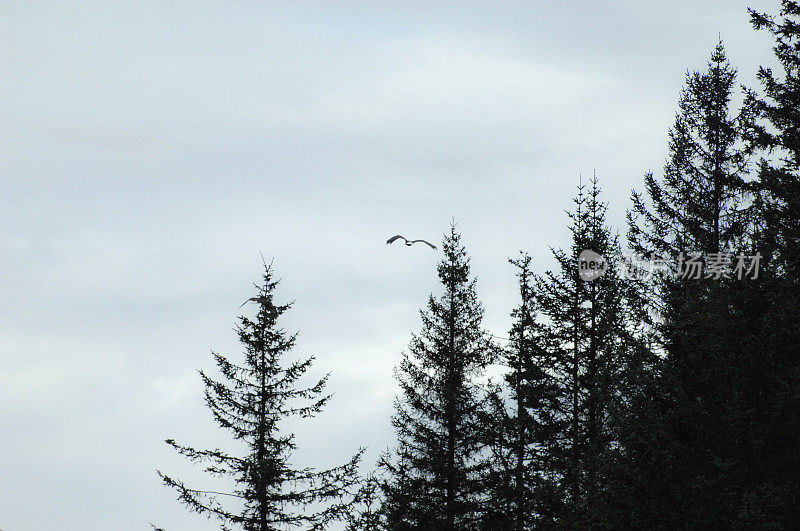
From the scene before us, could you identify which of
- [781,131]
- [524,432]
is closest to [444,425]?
[524,432]

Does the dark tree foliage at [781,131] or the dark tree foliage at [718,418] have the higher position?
the dark tree foliage at [781,131]

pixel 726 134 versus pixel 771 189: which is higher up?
pixel 726 134

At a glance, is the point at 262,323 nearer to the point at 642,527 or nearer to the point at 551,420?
the point at 551,420

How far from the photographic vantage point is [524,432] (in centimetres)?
2991

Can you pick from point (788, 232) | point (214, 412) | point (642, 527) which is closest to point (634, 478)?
point (642, 527)

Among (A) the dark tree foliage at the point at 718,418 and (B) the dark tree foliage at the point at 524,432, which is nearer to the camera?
(A) the dark tree foliage at the point at 718,418

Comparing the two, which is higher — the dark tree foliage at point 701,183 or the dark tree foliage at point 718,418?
the dark tree foliage at point 701,183

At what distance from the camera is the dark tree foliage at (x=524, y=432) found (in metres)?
28.3

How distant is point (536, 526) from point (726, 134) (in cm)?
1359

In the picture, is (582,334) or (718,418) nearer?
(718,418)

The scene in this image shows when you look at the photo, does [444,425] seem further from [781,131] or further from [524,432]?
[781,131]

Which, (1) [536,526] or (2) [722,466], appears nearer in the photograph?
(2) [722,466]

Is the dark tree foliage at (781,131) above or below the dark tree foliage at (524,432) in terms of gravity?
above

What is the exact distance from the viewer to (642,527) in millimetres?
19969
